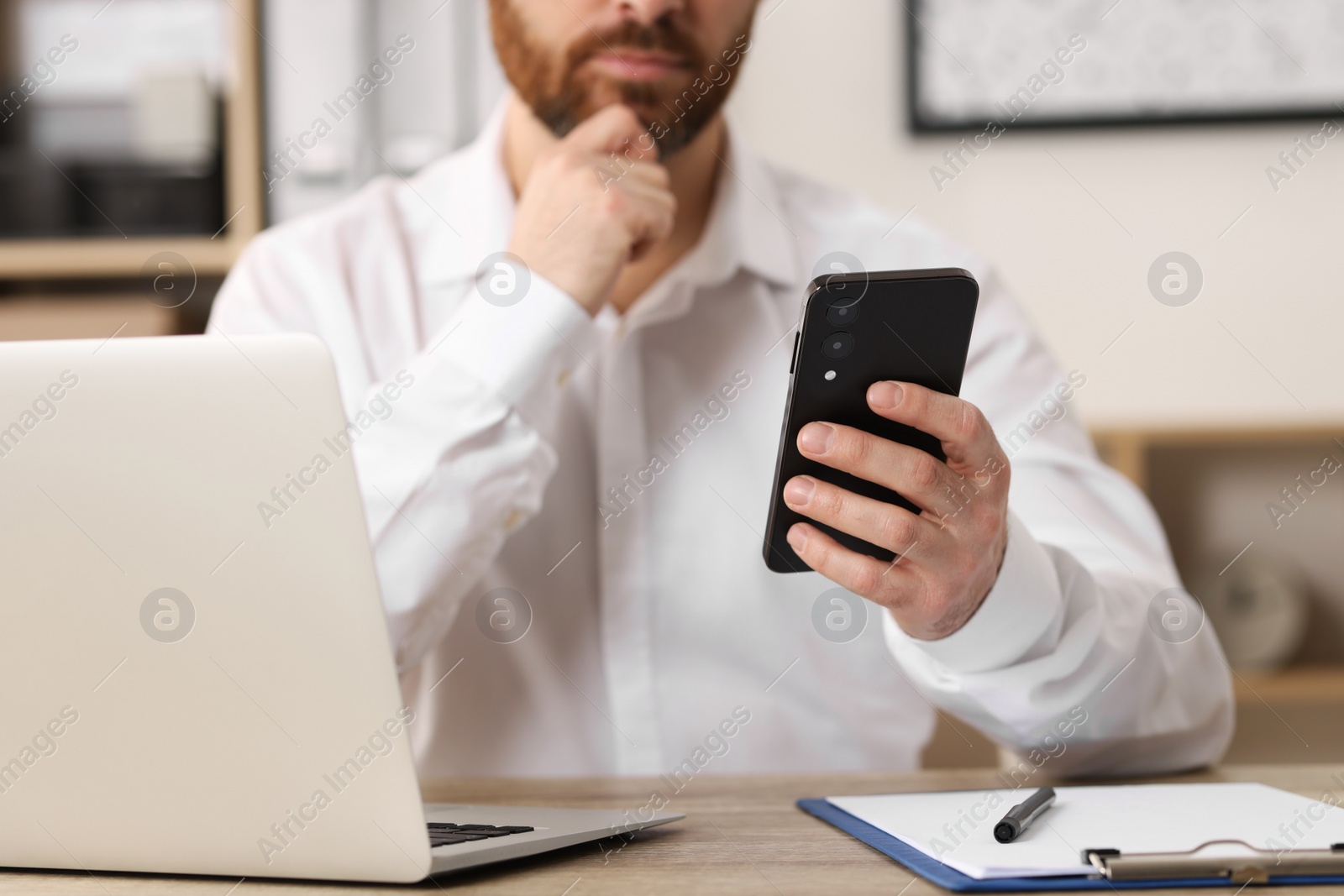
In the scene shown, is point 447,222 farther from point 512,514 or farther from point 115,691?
point 115,691

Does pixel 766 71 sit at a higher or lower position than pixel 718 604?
higher

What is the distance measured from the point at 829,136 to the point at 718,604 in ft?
4.14

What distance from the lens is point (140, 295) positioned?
1.96 meters

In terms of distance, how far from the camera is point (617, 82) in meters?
1.11

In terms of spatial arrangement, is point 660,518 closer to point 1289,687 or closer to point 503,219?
point 503,219

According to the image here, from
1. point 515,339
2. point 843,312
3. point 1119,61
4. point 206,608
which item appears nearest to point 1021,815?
point 843,312

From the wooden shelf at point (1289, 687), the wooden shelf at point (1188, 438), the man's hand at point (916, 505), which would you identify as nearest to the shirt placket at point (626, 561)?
the man's hand at point (916, 505)

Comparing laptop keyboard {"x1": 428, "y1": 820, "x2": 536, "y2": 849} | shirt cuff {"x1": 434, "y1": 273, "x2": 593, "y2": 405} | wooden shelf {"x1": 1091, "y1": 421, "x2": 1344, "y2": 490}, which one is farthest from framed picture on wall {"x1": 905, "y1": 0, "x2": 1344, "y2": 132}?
laptop keyboard {"x1": 428, "y1": 820, "x2": 536, "y2": 849}

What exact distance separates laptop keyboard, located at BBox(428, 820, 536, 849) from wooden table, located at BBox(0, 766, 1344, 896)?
0.02 meters

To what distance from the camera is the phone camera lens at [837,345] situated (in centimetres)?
61

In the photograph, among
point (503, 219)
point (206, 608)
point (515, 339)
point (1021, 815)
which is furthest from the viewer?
point (503, 219)

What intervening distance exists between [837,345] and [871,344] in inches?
0.9

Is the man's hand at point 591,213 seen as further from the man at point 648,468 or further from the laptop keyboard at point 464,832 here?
the laptop keyboard at point 464,832

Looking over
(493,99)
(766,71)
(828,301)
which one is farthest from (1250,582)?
(828,301)
